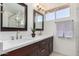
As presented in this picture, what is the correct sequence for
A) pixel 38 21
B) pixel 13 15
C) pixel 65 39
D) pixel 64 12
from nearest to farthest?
pixel 13 15
pixel 64 12
pixel 65 39
pixel 38 21

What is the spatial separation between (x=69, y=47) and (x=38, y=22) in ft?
3.47

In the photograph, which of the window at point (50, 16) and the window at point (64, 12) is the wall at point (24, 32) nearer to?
the window at point (50, 16)

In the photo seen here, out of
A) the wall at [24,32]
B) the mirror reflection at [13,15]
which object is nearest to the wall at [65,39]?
the wall at [24,32]

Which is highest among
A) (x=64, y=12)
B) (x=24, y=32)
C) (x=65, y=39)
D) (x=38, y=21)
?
(x=64, y=12)

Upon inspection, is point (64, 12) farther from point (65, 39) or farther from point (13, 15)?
point (13, 15)

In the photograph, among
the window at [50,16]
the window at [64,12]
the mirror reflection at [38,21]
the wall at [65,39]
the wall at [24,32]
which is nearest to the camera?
the wall at [24,32]

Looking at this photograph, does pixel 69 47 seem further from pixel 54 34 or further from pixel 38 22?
pixel 38 22

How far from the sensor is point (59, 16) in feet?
7.22

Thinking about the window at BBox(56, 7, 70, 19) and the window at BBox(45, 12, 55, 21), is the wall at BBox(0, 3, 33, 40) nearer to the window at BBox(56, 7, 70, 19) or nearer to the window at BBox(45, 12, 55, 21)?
the window at BBox(45, 12, 55, 21)

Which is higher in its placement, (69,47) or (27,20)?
(27,20)

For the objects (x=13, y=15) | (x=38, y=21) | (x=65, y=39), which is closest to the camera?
(x=13, y=15)

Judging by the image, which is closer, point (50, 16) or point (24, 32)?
point (24, 32)

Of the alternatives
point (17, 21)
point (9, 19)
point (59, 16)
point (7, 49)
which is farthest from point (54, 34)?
point (7, 49)

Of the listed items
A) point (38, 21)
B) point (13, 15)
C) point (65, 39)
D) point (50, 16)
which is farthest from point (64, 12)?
point (13, 15)
